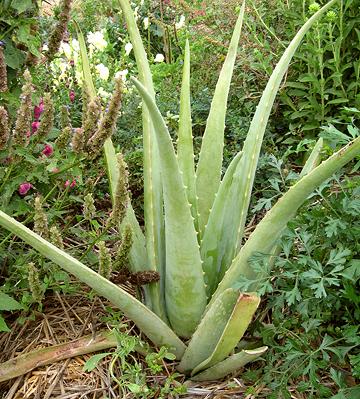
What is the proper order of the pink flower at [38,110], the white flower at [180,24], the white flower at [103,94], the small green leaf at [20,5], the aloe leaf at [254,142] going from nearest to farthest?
1. the small green leaf at [20,5]
2. the aloe leaf at [254,142]
3. the pink flower at [38,110]
4. the white flower at [103,94]
5. the white flower at [180,24]

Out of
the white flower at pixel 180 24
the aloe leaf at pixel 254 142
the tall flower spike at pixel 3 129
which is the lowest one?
the white flower at pixel 180 24

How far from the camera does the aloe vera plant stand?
135 cm

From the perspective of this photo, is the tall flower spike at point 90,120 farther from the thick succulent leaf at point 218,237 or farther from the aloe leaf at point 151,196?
the thick succulent leaf at point 218,237

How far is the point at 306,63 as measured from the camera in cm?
251

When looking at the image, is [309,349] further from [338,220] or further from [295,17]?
[295,17]

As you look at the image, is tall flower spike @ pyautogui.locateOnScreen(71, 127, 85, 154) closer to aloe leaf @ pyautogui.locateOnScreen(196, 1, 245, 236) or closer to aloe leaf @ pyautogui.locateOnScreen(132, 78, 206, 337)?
aloe leaf @ pyautogui.locateOnScreen(132, 78, 206, 337)

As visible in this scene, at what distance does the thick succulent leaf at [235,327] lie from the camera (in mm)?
1316

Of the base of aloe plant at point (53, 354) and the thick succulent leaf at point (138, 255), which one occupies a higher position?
the thick succulent leaf at point (138, 255)

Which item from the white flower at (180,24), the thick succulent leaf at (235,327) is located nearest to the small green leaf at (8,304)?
the thick succulent leaf at (235,327)

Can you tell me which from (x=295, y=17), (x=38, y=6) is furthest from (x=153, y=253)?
(x=295, y=17)

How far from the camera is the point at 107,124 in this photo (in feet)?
4.48

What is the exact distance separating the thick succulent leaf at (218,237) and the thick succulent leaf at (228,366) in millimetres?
210

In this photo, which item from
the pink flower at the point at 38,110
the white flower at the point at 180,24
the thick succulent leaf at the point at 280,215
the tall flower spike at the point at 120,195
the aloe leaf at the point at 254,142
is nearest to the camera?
the thick succulent leaf at the point at 280,215

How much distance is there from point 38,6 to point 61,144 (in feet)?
1.47
